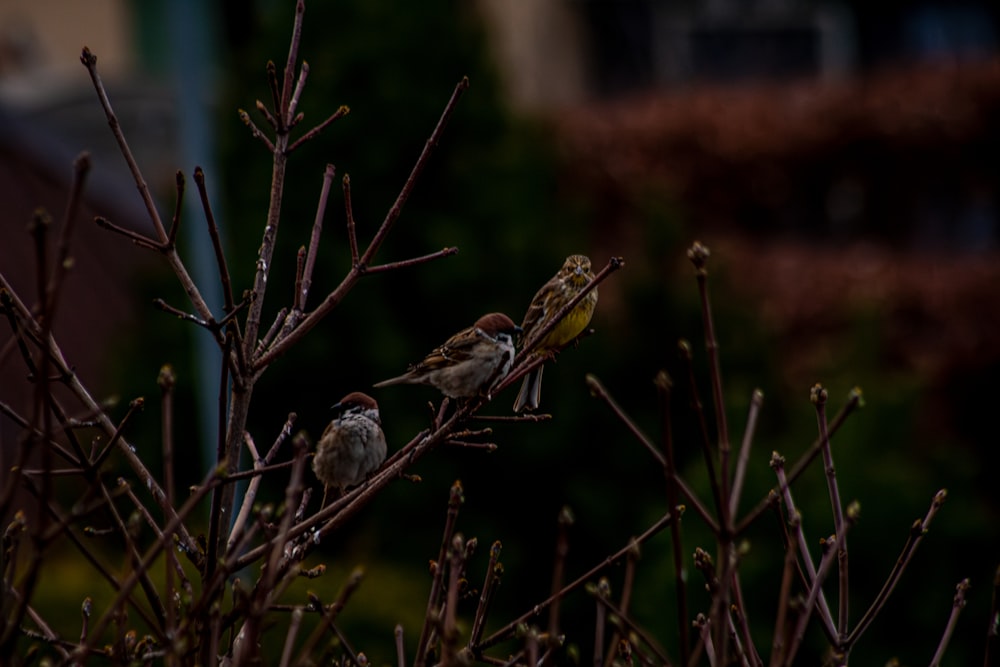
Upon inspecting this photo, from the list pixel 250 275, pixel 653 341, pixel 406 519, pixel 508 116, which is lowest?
pixel 406 519

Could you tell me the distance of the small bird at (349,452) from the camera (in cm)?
364

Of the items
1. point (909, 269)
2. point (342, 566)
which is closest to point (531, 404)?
point (342, 566)

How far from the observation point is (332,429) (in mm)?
3650

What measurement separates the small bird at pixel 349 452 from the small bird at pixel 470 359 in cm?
14

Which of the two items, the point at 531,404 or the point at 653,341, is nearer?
the point at 531,404

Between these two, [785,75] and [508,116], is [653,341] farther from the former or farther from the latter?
[785,75]

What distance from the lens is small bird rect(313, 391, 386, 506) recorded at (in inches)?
143

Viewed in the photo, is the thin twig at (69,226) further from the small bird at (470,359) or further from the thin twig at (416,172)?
the small bird at (470,359)

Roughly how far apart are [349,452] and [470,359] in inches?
17.6

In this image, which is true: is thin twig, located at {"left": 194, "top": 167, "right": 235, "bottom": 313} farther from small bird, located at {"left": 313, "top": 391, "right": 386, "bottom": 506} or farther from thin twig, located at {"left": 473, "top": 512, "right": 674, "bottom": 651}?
thin twig, located at {"left": 473, "top": 512, "right": 674, "bottom": 651}

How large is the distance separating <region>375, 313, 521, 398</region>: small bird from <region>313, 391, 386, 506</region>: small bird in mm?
140

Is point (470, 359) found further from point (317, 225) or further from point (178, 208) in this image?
point (178, 208)

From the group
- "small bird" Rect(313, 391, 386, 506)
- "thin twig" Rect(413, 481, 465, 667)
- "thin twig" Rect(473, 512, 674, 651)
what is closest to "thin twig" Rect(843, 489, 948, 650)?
"thin twig" Rect(473, 512, 674, 651)

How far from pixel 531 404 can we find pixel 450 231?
6.58m
